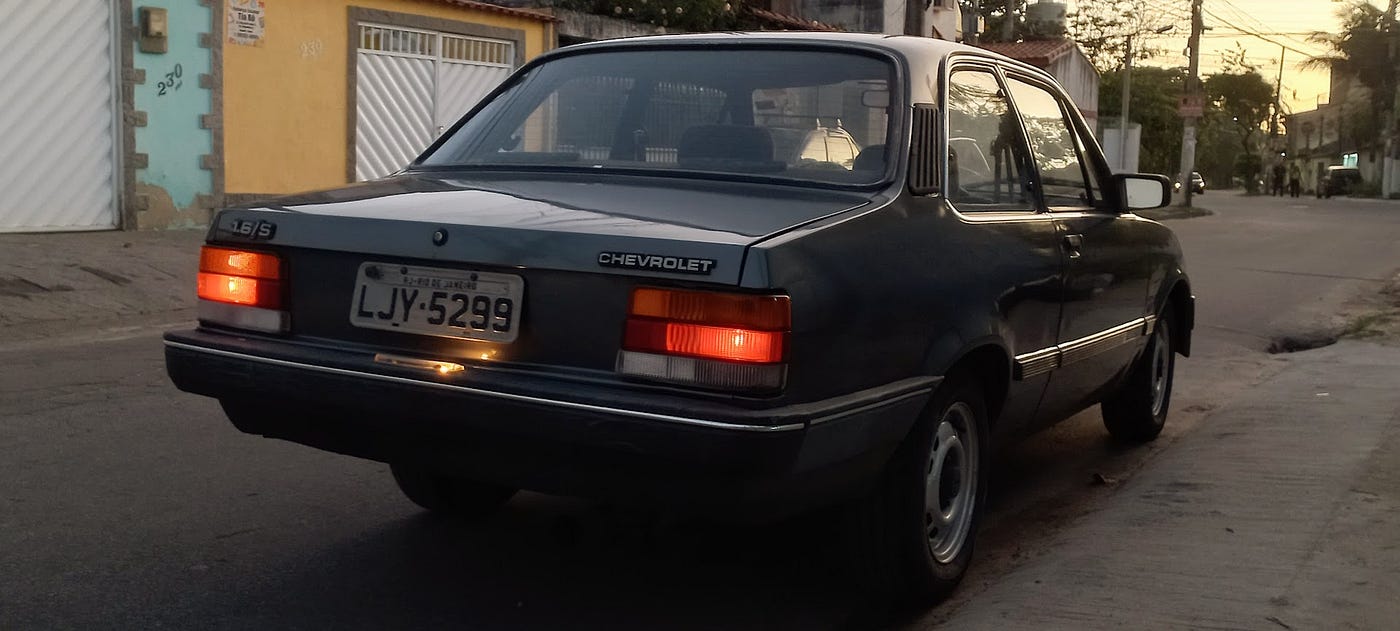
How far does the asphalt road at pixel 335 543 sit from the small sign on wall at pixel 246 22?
894 cm

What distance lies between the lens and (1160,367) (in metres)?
6.23

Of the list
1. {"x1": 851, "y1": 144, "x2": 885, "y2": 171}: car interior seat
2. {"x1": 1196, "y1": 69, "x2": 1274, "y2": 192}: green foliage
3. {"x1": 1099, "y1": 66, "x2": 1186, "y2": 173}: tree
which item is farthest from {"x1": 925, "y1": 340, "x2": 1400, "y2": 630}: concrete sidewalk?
{"x1": 1196, "y1": 69, "x2": 1274, "y2": 192}: green foliage

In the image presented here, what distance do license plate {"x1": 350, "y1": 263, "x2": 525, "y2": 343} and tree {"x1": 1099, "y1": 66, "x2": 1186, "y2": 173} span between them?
52499 mm

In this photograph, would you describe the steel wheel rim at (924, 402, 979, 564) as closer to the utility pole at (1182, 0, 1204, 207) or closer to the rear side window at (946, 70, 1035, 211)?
the rear side window at (946, 70, 1035, 211)

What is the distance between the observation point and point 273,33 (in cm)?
1516

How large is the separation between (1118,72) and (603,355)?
5636cm

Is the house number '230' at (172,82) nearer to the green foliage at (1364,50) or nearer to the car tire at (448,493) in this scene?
the car tire at (448,493)

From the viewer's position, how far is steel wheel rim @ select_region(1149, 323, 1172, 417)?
603 centimetres

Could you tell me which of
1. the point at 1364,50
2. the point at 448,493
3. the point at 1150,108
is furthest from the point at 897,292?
the point at 1364,50

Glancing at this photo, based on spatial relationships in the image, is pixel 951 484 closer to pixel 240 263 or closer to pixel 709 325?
pixel 709 325

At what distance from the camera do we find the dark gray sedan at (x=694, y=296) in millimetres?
3107

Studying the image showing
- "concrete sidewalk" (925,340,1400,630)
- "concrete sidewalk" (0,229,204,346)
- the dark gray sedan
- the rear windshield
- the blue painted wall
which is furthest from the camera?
the blue painted wall

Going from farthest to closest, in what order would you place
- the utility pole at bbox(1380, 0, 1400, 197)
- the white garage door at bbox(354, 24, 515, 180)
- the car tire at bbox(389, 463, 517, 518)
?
the utility pole at bbox(1380, 0, 1400, 197) < the white garage door at bbox(354, 24, 515, 180) < the car tire at bbox(389, 463, 517, 518)

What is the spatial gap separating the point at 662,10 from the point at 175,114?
27.0 ft
